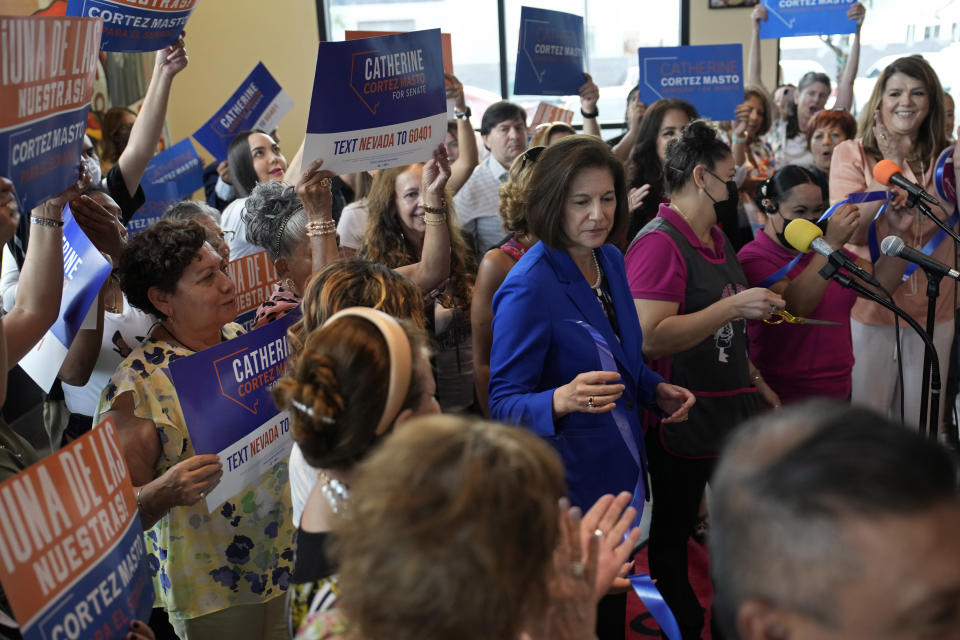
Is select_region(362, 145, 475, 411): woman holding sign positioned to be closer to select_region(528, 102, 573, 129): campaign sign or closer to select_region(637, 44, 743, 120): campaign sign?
select_region(528, 102, 573, 129): campaign sign

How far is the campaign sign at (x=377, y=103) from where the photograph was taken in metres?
2.26

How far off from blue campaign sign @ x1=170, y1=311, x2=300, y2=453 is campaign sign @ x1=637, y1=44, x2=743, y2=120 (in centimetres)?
315

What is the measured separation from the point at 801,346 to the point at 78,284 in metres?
2.19

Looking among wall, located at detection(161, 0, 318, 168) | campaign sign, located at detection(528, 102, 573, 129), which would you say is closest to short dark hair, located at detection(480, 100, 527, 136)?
campaign sign, located at detection(528, 102, 573, 129)

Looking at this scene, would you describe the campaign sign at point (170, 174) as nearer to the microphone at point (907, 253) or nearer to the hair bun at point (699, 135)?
the hair bun at point (699, 135)

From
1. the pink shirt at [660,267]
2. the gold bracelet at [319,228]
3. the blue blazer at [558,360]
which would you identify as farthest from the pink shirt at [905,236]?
the gold bracelet at [319,228]

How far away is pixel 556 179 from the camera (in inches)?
85.5

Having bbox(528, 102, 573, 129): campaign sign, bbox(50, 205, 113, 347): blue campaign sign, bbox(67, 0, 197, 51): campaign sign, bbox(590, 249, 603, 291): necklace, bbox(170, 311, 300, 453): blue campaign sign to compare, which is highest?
→ bbox(67, 0, 197, 51): campaign sign

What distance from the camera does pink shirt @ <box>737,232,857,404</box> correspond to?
9.26ft

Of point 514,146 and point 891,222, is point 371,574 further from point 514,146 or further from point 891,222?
point 514,146

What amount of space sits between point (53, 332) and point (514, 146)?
2.76 metres

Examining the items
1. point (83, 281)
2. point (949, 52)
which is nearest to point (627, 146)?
point (83, 281)

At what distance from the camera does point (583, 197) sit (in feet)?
7.11

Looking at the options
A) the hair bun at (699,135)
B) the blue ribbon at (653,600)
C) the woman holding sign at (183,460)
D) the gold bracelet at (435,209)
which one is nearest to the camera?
the blue ribbon at (653,600)
